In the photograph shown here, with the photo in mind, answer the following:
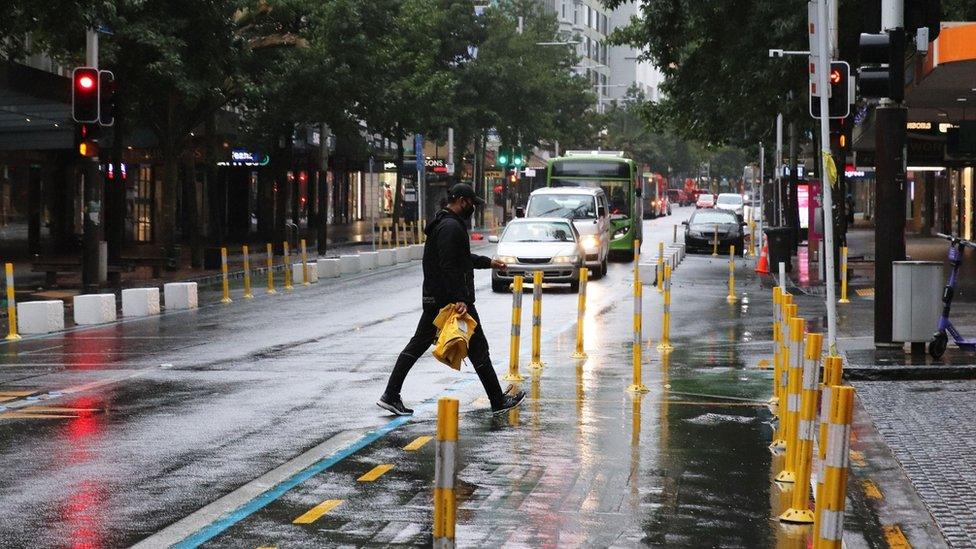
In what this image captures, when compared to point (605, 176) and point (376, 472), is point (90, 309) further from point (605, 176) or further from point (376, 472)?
point (605, 176)

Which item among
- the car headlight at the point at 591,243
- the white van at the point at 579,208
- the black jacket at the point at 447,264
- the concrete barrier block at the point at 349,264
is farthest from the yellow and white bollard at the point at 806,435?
the concrete barrier block at the point at 349,264

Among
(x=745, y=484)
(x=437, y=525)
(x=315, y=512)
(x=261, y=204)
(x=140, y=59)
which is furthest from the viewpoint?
(x=261, y=204)

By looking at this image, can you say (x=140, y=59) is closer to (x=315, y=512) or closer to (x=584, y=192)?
(x=584, y=192)

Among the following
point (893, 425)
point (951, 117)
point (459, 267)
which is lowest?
point (893, 425)

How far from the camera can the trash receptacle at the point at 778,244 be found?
3509cm

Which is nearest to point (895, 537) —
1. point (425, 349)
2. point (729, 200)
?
point (425, 349)

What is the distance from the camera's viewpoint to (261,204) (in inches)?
2382

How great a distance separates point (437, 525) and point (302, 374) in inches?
408

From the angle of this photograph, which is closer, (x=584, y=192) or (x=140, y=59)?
(x=140, y=59)

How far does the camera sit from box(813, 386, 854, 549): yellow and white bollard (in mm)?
6059

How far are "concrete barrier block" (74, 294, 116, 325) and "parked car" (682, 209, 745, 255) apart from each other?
2948 centimetres

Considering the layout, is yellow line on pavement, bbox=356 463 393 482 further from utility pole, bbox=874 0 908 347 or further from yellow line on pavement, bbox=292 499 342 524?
utility pole, bbox=874 0 908 347

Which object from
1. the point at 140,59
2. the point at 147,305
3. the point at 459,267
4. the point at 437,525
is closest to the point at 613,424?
the point at 459,267

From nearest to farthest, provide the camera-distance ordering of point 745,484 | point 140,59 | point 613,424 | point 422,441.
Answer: point 745,484 → point 422,441 → point 613,424 → point 140,59
